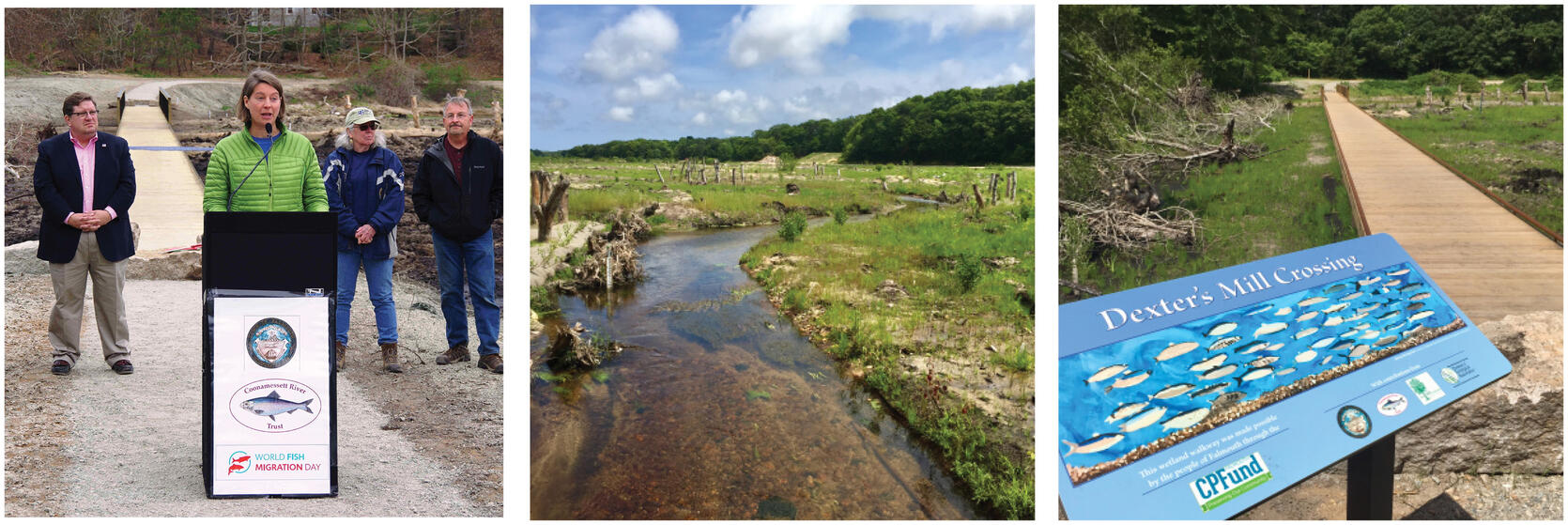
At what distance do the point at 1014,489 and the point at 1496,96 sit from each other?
271 inches

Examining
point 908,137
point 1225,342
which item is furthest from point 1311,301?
point 908,137

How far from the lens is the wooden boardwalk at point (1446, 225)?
6.26 meters

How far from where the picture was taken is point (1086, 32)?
264 inches

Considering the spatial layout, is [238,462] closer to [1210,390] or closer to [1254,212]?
[1210,390]

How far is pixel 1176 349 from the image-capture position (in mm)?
2947

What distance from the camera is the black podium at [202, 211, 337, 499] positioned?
10.1 feet

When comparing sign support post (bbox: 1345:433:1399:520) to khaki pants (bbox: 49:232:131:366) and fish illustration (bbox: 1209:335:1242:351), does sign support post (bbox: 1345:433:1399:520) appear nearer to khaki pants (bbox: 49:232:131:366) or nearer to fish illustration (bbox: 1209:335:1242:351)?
fish illustration (bbox: 1209:335:1242:351)

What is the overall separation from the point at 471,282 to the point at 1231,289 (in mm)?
3577

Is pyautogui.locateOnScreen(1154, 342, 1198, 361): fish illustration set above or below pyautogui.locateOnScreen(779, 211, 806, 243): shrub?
below

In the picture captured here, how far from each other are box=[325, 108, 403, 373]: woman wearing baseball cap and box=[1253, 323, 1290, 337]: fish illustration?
398 cm

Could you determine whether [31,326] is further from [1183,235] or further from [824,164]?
[1183,235]

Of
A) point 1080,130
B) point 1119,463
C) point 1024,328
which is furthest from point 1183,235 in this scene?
point 1119,463

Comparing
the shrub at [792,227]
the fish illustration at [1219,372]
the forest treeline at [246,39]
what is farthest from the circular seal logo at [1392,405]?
the shrub at [792,227]

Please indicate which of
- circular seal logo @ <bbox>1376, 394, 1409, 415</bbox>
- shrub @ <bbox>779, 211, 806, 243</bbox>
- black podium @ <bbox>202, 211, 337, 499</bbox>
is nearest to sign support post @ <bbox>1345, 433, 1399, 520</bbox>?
circular seal logo @ <bbox>1376, 394, 1409, 415</bbox>
